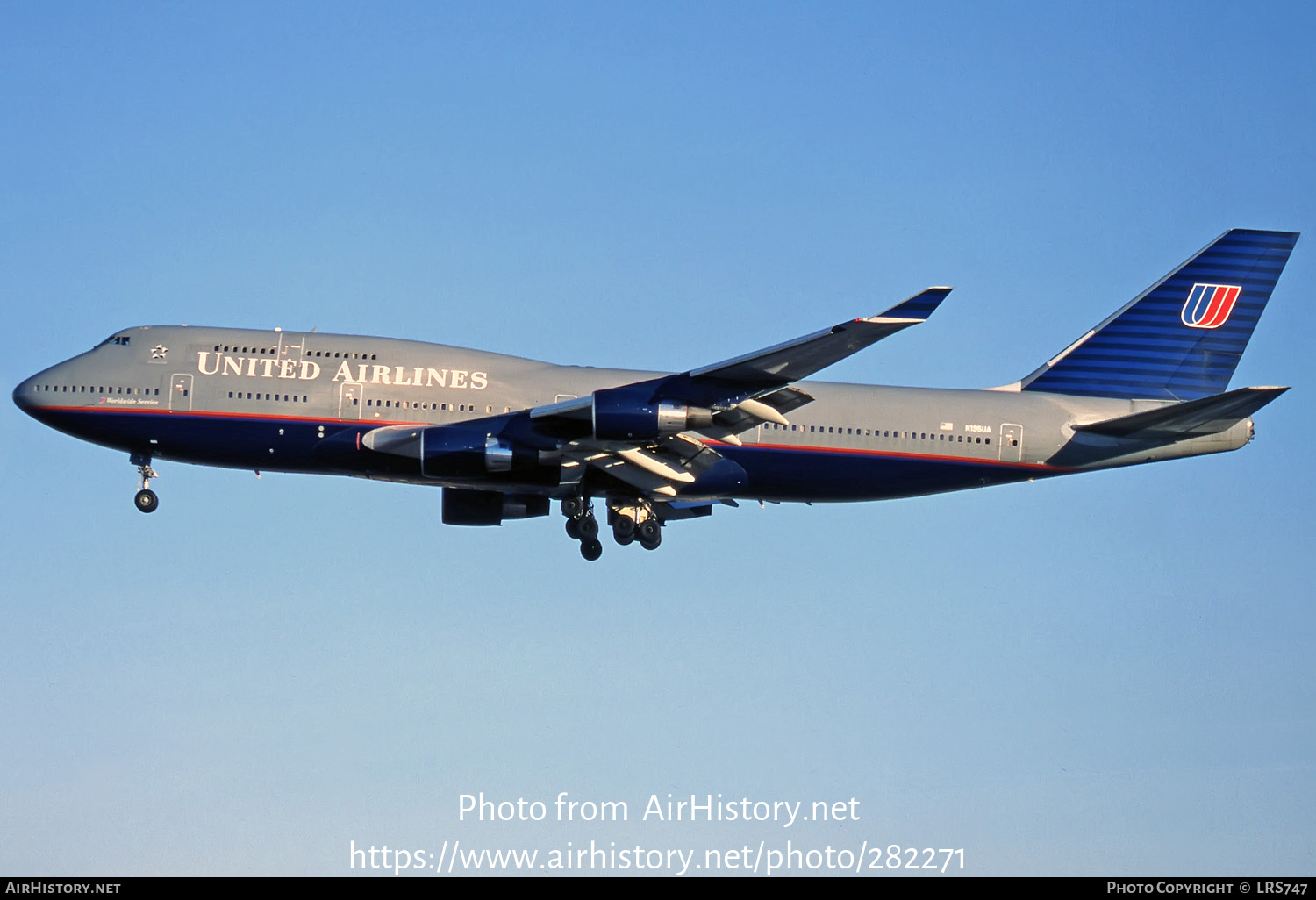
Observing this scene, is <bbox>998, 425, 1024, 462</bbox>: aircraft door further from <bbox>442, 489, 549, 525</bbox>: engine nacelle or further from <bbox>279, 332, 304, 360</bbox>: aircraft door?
<bbox>279, 332, 304, 360</bbox>: aircraft door

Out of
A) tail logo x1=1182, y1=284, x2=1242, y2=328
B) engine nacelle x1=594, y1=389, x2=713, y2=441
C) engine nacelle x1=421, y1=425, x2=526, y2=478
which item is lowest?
engine nacelle x1=421, y1=425, x2=526, y2=478

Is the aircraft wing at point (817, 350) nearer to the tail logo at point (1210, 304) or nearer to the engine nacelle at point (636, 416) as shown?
the engine nacelle at point (636, 416)

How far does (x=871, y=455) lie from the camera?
131 ft

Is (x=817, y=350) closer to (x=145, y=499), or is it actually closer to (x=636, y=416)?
(x=636, y=416)

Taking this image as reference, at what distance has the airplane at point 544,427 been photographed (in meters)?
37.6

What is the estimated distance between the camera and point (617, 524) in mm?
40625

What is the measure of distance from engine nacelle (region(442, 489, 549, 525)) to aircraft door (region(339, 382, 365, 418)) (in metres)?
4.23

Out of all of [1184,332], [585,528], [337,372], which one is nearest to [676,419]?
[585,528]

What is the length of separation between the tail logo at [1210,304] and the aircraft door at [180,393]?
26.2 m

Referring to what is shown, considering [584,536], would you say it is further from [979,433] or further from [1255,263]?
[1255,263]

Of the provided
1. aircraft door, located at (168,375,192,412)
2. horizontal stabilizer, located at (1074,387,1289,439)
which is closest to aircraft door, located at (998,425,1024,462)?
horizontal stabilizer, located at (1074,387,1289,439)

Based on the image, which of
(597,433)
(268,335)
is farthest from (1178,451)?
(268,335)

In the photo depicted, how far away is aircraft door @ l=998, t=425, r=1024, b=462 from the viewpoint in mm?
40594
